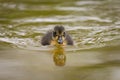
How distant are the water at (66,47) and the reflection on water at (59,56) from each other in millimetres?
75

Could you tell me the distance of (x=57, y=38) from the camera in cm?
740

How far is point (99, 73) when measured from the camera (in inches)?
232

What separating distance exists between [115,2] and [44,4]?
230 cm

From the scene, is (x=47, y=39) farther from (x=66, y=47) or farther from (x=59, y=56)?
(x=59, y=56)

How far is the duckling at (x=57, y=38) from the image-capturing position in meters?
7.36

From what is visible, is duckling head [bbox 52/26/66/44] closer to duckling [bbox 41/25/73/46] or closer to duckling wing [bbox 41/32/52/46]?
duckling [bbox 41/25/73/46]

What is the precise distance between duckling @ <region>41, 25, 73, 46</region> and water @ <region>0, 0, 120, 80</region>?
12 centimetres

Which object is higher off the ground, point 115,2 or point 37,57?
point 115,2

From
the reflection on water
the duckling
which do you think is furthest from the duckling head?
the reflection on water

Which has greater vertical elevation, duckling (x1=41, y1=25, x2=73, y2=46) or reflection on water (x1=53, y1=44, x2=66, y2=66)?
duckling (x1=41, y1=25, x2=73, y2=46)

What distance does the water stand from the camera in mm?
5973

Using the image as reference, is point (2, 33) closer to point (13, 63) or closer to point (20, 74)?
point (13, 63)

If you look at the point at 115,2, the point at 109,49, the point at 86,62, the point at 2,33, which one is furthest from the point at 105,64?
the point at 115,2

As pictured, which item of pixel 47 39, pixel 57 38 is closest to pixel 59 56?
pixel 57 38
